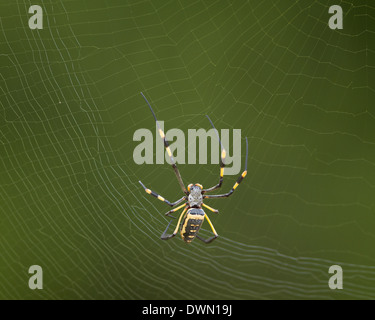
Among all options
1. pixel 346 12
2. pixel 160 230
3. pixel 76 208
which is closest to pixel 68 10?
pixel 76 208

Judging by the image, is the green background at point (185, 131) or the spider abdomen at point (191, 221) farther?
the green background at point (185, 131)

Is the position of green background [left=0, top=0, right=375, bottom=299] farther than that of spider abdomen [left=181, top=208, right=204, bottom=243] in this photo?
Yes

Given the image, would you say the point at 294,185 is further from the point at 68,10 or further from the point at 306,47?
the point at 68,10

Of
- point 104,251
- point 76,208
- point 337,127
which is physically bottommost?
point 104,251

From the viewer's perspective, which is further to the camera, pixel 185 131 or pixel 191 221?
pixel 185 131

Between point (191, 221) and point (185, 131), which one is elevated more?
point (185, 131)

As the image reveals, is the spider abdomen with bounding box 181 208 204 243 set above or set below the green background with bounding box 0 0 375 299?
below

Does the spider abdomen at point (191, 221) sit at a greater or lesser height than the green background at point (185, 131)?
lesser

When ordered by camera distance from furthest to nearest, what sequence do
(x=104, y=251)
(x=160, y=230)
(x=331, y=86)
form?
(x=331, y=86)
(x=104, y=251)
(x=160, y=230)
